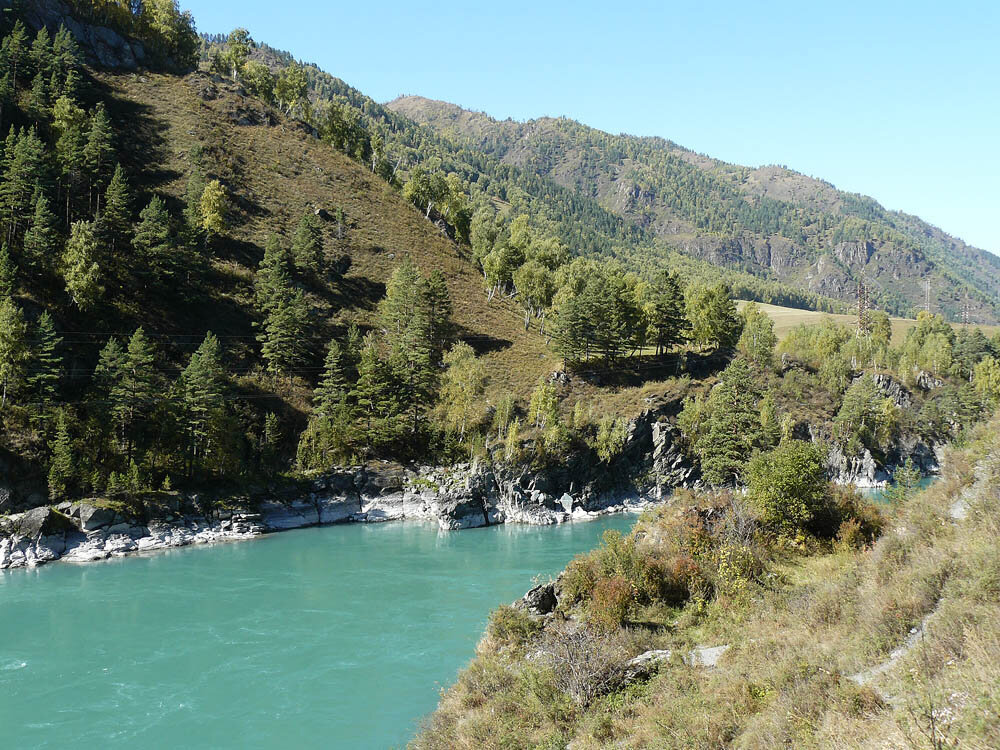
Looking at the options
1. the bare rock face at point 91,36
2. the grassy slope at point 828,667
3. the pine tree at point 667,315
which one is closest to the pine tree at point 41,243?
the bare rock face at point 91,36

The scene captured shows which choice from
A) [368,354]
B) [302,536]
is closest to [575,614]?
[302,536]

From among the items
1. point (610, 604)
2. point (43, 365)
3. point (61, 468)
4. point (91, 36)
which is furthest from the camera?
point (91, 36)

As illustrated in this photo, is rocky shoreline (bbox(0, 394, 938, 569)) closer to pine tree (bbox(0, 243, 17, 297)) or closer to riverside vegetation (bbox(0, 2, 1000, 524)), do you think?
riverside vegetation (bbox(0, 2, 1000, 524))

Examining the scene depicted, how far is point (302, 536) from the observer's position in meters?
54.5

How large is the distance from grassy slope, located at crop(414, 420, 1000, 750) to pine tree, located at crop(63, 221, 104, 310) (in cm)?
6011

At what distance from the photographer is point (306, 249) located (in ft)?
278

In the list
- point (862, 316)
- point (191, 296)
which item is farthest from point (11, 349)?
point (862, 316)

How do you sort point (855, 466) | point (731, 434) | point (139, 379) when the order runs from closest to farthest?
1. point (139, 379)
2. point (731, 434)
3. point (855, 466)

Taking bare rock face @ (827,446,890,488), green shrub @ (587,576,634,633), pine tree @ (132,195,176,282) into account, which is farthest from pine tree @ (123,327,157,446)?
→ bare rock face @ (827,446,890,488)

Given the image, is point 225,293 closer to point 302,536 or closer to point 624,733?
point 302,536

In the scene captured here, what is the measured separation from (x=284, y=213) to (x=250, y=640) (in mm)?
76663

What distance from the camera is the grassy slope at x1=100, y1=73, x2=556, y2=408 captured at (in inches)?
3100

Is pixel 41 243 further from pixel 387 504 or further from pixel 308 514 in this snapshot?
pixel 387 504

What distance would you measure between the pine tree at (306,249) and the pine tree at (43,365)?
35.6 m
